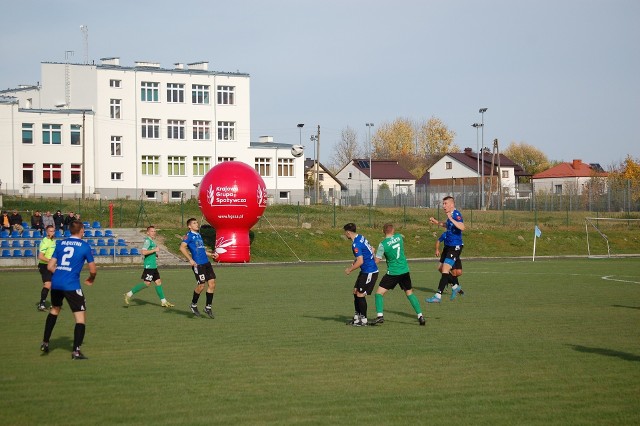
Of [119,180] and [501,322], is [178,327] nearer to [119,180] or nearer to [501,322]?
[501,322]

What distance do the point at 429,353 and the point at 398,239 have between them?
11.1 ft

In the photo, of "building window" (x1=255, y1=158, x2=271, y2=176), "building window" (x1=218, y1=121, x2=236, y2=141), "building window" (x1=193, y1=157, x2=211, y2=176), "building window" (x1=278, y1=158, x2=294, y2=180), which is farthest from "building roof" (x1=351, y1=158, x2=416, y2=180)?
"building window" (x1=193, y1=157, x2=211, y2=176)

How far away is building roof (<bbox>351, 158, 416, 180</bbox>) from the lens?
12219cm

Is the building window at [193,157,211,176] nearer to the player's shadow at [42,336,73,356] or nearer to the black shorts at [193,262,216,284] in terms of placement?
the black shorts at [193,262,216,284]

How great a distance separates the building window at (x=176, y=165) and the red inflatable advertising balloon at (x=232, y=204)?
126ft

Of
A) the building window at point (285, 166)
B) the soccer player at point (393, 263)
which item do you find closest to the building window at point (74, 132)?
the building window at point (285, 166)

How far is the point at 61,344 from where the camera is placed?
14.3 metres

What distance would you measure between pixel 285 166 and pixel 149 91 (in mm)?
16270

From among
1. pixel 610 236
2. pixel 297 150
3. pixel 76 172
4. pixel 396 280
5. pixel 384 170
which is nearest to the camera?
pixel 396 280

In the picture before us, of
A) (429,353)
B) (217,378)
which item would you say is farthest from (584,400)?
(217,378)

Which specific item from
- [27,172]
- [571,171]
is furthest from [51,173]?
[571,171]

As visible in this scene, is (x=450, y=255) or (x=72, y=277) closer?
(x=72, y=277)

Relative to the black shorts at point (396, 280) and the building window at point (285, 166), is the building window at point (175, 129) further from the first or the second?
the black shorts at point (396, 280)

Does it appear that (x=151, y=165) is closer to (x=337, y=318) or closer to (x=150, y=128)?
(x=150, y=128)
